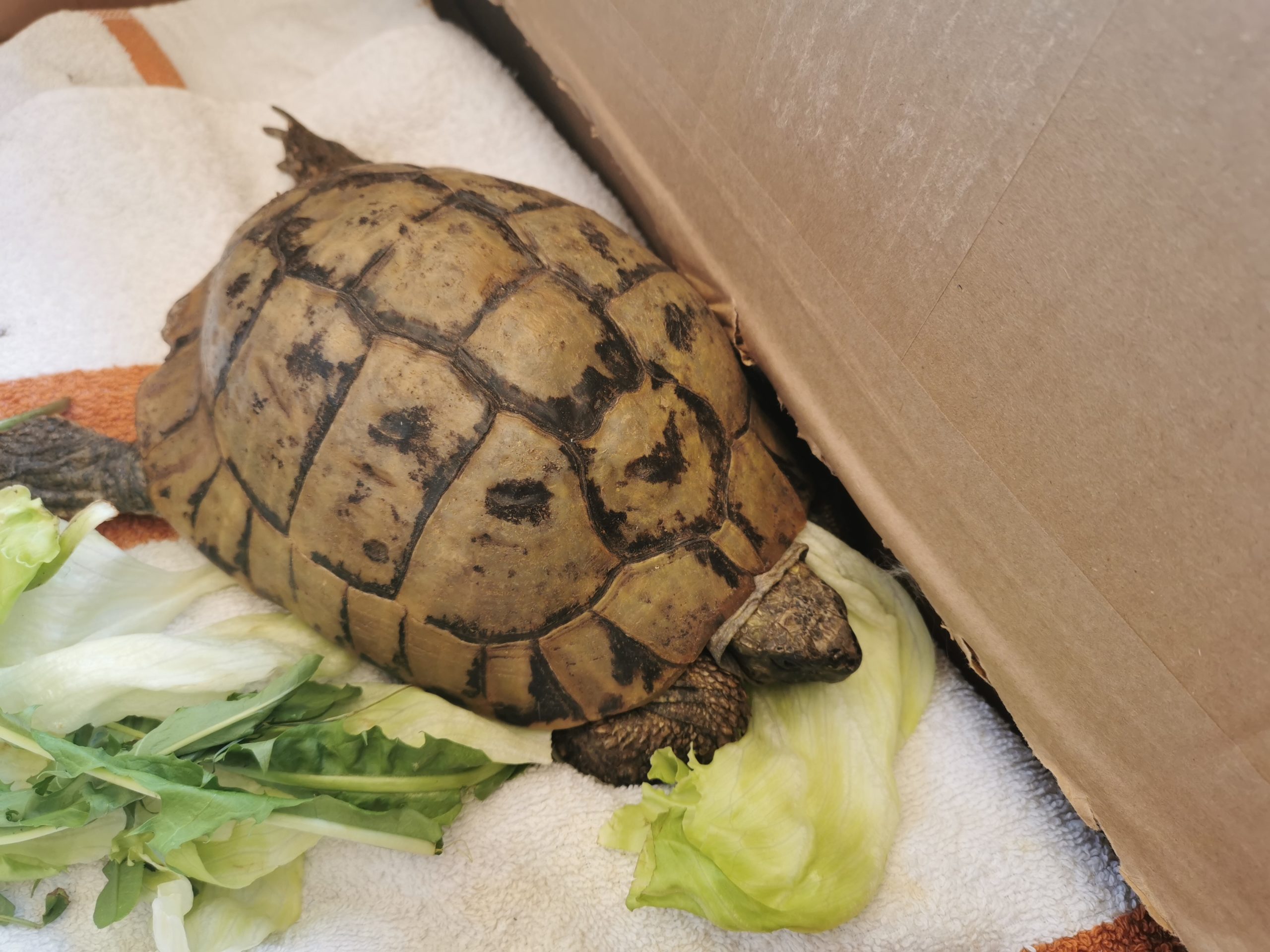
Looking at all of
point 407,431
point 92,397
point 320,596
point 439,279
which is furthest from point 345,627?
point 92,397

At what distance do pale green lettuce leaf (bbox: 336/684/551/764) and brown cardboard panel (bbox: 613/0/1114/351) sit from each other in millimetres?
904

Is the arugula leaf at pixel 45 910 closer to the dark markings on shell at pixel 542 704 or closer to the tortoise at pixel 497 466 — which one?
the tortoise at pixel 497 466

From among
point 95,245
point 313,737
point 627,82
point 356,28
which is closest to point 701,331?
point 627,82

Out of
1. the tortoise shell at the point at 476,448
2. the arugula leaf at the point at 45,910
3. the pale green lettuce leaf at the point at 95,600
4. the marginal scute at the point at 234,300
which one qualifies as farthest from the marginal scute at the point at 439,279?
the arugula leaf at the point at 45,910

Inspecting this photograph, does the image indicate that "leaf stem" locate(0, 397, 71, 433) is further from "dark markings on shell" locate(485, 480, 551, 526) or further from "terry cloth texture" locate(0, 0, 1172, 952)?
"dark markings on shell" locate(485, 480, 551, 526)

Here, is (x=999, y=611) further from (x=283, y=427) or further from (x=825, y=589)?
(x=283, y=427)

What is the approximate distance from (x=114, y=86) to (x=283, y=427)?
1416 mm

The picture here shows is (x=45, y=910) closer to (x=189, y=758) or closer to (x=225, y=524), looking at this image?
(x=189, y=758)

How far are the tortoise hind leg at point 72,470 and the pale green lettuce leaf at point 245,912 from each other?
745mm

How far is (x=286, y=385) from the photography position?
1.34 metres

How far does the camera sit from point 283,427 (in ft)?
4.42

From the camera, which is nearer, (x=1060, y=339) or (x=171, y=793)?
(x=1060, y=339)

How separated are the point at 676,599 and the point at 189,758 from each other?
0.79 metres

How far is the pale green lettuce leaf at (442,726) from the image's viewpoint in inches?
55.4
